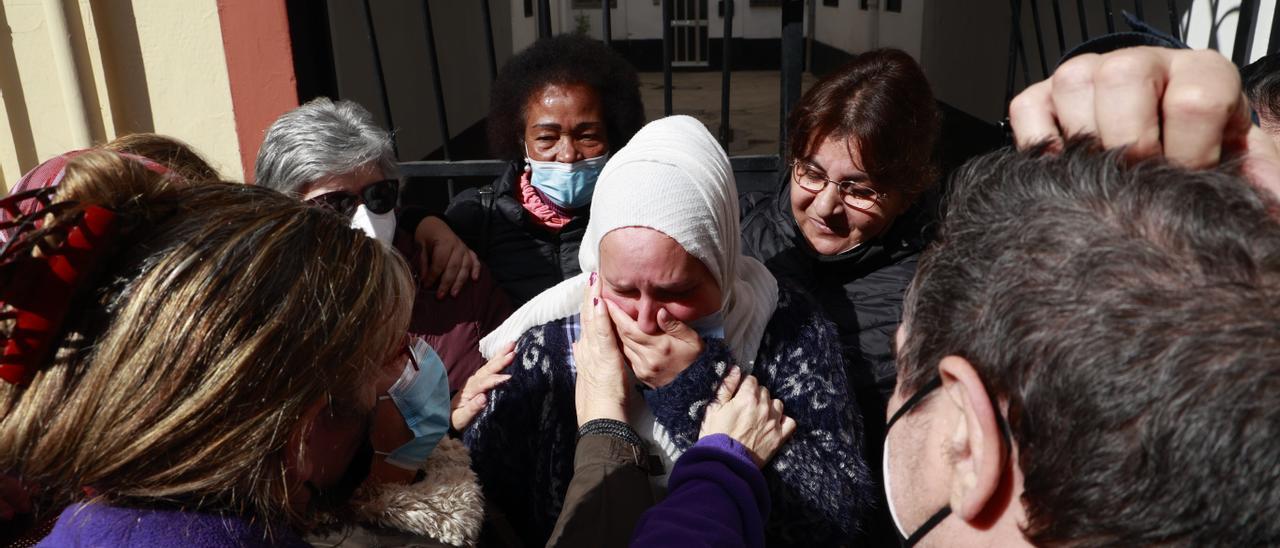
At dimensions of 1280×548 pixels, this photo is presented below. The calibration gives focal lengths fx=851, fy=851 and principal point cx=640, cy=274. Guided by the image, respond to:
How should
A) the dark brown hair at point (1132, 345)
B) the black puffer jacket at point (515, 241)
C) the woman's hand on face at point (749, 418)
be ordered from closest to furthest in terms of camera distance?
1. the dark brown hair at point (1132, 345)
2. the woman's hand on face at point (749, 418)
3. the black puffer jacket at point (515, 241)

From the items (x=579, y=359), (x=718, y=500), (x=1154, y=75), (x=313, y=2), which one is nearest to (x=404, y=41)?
(x=313, y=2)

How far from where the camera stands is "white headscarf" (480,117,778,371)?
1.81 m

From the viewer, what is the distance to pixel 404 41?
19.4ft

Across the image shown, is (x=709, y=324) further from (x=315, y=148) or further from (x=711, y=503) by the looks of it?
(x=315, y=148)

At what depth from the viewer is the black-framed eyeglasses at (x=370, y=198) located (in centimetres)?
241

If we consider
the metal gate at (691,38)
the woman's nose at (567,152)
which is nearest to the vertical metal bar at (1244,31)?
the woman's nose at (567,152)

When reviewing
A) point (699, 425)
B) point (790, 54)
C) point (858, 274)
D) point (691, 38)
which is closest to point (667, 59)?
point (790, 54)

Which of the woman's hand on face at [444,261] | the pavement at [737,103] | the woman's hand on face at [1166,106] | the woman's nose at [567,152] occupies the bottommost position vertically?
the pavement at [737,103]

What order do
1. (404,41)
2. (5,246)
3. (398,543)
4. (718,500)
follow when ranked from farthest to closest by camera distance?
(404,41)
(718,500)
(398,543)
(5,246)

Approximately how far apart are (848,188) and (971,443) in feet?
4.85

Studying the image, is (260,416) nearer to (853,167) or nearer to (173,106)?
(853,167)

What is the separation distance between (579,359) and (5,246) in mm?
1082

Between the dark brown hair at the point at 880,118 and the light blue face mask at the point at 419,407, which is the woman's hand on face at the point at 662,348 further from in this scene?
the dark brown hair at the point at 880,118

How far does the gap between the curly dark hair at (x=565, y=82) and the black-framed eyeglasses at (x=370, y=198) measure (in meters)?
0.53
